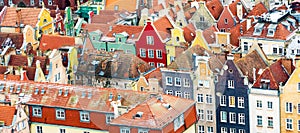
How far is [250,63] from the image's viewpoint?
96062 millimetres

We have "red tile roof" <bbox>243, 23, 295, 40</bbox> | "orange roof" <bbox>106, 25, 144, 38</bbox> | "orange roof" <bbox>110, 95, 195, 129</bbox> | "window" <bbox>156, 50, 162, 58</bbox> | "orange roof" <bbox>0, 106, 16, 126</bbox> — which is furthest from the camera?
"orange roof" <bbox>106, 25, 144, 38</bbox>

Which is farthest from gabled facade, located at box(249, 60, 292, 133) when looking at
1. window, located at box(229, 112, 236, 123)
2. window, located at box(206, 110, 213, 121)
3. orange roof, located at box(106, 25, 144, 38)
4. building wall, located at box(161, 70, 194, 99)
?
orange roof, located at box(106, 25, 144, 38)

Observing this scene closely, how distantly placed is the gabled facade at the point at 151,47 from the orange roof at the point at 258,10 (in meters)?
11.6

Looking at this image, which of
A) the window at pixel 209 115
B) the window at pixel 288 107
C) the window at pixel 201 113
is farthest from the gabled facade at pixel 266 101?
the window at pixel 201 113

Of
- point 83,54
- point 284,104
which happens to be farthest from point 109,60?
point 284,104

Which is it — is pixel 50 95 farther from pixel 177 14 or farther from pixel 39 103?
pixel 177 14

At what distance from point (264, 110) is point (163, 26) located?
67.9ft

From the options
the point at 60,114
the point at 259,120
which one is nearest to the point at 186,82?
the point at 259,120

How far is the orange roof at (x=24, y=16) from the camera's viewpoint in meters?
117

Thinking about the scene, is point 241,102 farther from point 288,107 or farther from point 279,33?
point 279,33

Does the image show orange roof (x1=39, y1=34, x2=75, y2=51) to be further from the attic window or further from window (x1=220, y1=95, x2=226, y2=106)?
the attic window

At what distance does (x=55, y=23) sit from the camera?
119 m

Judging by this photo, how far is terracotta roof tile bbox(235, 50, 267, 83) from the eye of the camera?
9446 cm

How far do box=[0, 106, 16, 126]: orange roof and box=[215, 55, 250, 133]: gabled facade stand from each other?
17175 mm
